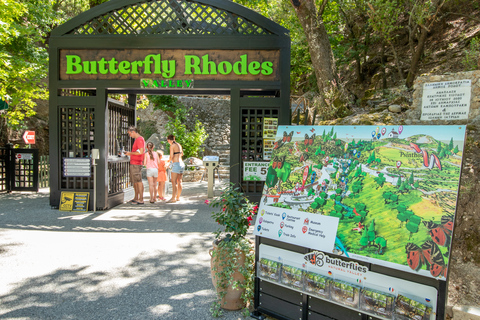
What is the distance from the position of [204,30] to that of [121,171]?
4.26m

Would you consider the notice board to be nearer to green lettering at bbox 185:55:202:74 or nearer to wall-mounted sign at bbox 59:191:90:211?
green lettering at bbox 185:55:202:74

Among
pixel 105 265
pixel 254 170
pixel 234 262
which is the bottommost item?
pixel 105 265

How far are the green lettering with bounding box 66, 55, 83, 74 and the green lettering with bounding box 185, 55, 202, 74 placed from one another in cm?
246

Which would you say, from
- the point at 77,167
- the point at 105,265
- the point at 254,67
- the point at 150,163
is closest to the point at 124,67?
the point at 150,163

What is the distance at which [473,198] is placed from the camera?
4.04 meters

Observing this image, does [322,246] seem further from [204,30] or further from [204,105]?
[204,105]

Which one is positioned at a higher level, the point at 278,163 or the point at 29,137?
the point at 29,137

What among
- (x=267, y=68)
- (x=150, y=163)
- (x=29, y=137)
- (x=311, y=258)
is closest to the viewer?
(x=311, y=258)

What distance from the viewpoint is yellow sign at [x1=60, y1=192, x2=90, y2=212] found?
7.75 m

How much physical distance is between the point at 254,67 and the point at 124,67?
295 centimetres

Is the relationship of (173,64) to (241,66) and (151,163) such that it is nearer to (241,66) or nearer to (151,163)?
(241,66)

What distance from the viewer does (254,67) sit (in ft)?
25.0

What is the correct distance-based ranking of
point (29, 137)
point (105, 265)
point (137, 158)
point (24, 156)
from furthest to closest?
point (29, 137)
point (24, 156)
point (137, 158)
point (105, 265)

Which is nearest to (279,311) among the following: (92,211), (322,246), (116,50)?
(322,246)
